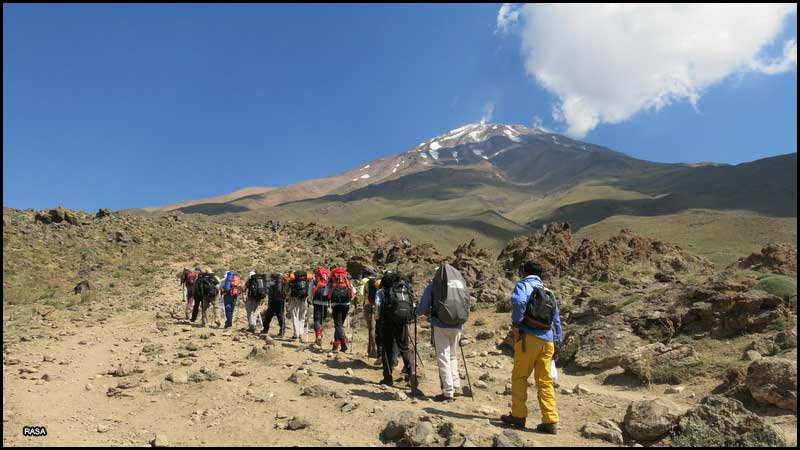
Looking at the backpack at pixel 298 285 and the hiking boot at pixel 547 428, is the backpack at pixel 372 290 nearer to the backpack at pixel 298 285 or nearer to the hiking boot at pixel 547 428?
the backpack at pixel 298 285

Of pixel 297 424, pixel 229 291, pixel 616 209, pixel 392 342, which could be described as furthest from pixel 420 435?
pixel 616 209

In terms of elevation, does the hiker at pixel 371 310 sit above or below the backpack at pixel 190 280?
below

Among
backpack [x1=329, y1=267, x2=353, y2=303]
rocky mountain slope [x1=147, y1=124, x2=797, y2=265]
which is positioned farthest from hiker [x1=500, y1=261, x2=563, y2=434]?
rocky mountain slope [x1=147, y1=124, x2=797, y2=265]

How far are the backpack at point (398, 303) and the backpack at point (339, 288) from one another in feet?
9.06

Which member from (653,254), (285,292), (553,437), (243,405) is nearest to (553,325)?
(553,437)

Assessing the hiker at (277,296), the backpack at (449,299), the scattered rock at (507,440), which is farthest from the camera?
the hiker at (277,296)

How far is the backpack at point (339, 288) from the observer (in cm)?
1072

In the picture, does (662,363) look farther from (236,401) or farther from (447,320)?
(236,401)

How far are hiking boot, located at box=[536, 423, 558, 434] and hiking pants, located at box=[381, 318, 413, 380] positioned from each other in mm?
2631

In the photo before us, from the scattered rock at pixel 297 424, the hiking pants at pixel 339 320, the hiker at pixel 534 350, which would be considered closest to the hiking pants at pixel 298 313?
the hiking pants at pixel 339 320

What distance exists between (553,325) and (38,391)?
27.7 ft

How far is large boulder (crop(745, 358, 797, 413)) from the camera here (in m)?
6.09

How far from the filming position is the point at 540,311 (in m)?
5.90

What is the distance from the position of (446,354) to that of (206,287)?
10.6m
